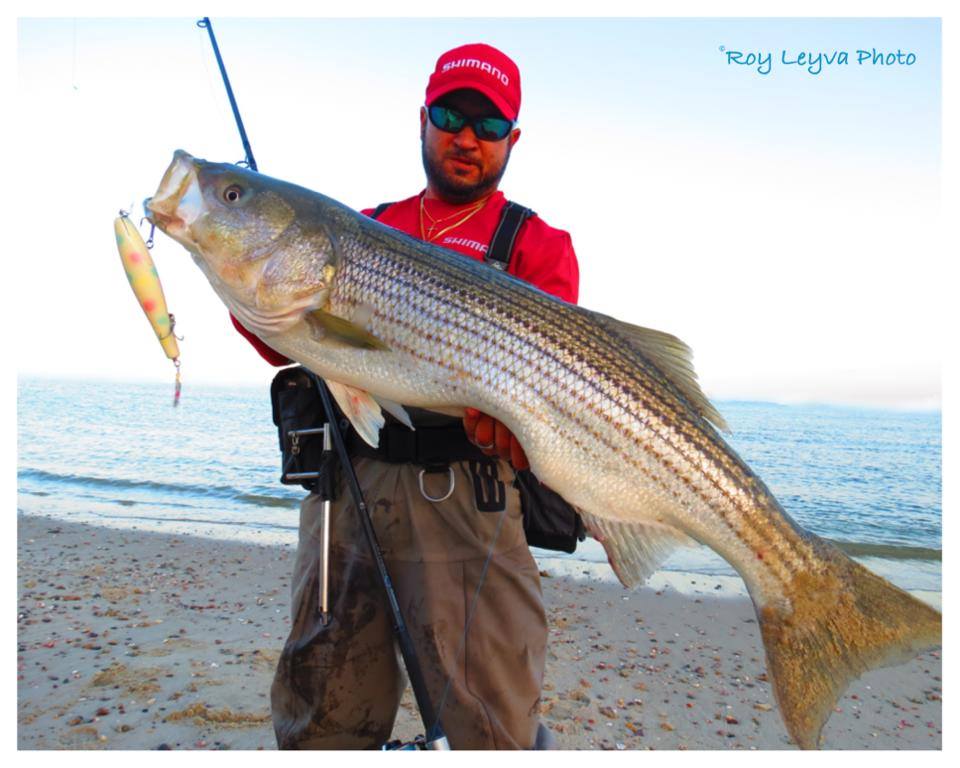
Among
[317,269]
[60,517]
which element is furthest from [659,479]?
[60,517]

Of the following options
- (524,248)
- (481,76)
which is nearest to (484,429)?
(524,248)

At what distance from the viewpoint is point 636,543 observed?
2.73m

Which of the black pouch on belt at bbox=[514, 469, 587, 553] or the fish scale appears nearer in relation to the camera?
the fish scale

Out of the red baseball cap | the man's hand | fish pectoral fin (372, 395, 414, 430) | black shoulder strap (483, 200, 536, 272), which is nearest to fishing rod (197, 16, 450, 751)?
fish pectoral fin (372, 395, 414, 430)

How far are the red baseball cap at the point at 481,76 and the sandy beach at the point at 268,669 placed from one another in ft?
13.3

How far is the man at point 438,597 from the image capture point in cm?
294

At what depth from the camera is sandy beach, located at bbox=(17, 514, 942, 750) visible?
457cm

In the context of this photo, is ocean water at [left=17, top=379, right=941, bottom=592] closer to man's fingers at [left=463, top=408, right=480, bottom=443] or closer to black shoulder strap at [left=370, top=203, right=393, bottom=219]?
man's fingers at [left=463, top=408, right=480, bottom=443]

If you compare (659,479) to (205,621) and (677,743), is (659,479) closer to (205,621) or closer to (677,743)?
(677,743)

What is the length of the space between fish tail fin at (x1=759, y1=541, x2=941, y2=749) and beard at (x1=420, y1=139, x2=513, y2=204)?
234 centimetres

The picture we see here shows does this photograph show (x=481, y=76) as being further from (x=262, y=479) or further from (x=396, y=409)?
(x=262, y=479)

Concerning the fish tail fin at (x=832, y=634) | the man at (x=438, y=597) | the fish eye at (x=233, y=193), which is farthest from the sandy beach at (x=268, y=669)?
the fish eye at (x=233, y=193)

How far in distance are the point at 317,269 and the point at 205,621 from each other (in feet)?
16.6

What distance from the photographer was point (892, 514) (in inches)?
506
